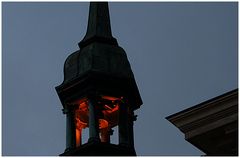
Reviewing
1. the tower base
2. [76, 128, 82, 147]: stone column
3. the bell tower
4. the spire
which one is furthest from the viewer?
the spire

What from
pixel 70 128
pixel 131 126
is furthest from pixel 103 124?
pixel 70 128

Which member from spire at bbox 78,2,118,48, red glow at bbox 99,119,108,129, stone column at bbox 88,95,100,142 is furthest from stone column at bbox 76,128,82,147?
spire at bbox 78,2,118,48

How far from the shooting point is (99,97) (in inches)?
1785

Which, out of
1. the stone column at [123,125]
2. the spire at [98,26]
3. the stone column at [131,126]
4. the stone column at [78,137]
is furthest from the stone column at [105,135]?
the spire at [98,26]

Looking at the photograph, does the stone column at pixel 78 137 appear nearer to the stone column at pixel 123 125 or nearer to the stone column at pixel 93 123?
the stone column at pixel 93 123

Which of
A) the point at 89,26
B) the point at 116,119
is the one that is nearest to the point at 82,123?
the point at 116,119

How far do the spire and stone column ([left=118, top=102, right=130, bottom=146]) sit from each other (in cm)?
389

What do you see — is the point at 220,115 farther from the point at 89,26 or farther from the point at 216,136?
the point at 89,26

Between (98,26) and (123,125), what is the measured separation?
19.9ft

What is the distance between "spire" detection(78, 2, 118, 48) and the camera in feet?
160

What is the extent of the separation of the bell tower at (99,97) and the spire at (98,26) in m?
0.40

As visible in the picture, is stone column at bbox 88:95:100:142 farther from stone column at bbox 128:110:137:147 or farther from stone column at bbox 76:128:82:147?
stone column at bbox 128:110:137:147

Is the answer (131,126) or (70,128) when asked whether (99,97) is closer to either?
(70,128)

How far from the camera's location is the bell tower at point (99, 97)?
44.4 m
